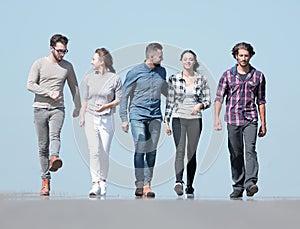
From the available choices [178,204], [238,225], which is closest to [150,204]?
[178,204]

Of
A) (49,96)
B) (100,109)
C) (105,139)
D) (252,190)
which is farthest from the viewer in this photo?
(105,139)

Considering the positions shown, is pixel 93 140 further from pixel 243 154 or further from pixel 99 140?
pixel 243 154

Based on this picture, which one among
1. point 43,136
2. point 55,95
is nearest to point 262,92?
point 55,95

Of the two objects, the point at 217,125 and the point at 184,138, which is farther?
the point at 184,138

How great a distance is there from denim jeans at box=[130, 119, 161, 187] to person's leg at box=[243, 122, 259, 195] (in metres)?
1.03

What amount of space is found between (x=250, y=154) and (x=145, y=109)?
1295 millimetres

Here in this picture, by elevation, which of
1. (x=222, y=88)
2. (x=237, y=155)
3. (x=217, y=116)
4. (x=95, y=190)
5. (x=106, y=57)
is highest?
(x=106, y=57)

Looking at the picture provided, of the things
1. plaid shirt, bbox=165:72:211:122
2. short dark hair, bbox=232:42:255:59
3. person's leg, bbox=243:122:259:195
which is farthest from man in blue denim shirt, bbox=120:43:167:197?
person's leg, bbox=243:122:259:195

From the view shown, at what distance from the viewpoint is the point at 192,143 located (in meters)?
8.66

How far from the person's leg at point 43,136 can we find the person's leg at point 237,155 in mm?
2142

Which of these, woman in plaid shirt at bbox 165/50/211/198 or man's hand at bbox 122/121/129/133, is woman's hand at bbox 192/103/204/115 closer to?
woman in plaid shirt at bbox 165/50/211/198

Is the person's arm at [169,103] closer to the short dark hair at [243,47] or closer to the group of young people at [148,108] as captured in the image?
the group of young people at [148,108]

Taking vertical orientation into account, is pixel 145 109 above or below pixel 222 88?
below

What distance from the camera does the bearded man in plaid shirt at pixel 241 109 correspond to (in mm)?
8328
